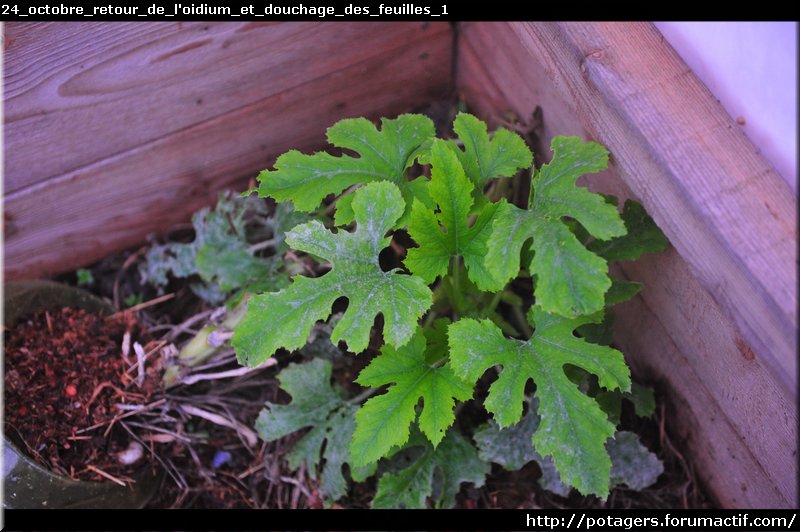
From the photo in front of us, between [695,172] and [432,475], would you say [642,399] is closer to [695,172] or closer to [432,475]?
[432,475]

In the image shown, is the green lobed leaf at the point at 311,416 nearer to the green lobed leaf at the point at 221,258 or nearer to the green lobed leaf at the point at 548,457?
the green lobed leaf at the point at 221,258

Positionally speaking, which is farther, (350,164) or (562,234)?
(350,164)

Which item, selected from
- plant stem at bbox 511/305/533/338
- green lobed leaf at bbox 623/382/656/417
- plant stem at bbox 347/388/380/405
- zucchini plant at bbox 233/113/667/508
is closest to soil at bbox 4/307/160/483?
plant stem at bbox 347/388/380/405

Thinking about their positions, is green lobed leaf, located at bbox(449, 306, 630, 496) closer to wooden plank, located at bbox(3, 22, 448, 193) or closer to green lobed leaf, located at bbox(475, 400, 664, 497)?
green lobed leaf, located at bbox(475, 400, 664, 497)

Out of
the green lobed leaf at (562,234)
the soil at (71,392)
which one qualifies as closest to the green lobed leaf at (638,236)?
the green lobed leaf at (562,234)

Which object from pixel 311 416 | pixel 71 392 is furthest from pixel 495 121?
pixel 71 392
